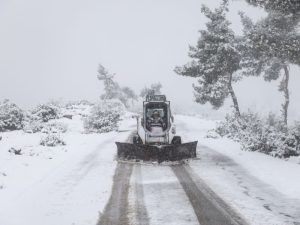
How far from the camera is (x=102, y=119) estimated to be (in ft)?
115

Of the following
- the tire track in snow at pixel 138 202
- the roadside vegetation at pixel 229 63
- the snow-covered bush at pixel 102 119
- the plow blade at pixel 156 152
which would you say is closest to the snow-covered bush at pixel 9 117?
the snow-covered bush at pixel 102 119

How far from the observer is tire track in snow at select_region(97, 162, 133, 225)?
9891 millimetres

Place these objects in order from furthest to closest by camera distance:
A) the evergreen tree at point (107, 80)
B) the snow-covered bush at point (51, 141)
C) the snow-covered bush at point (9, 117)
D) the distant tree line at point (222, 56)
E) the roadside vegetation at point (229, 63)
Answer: the evergreen tree at point (107, 80) → the snow-covered bush at point (9, 117) → the distant tree line at point (222, 56) → the roadside vegetation at point (229, 63) → the snow-covered bush at point (51, 141)

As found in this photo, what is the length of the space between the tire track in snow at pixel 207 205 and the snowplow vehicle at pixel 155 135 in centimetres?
454

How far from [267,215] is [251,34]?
45.6ft

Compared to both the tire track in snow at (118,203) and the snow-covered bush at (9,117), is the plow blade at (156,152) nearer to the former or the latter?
the tire track in snow at (118,203)

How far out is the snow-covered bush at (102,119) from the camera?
3469cm

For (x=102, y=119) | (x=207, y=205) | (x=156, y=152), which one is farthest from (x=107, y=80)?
(x=207, y=205)

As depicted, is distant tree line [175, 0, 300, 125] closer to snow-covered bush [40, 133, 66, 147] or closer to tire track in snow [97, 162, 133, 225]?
snow-covered bush [40, 133, 66, 147]

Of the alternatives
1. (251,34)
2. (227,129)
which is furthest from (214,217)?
(227,129)

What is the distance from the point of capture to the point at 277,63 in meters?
38.9

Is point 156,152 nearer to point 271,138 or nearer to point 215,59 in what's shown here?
point 271,138

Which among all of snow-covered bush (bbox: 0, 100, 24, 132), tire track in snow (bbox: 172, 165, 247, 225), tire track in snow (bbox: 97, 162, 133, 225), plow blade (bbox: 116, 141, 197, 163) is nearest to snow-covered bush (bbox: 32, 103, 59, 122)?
snow-covered bush (bbox: 0, 100, 24, 132)

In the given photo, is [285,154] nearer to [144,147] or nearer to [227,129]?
[144,147]
